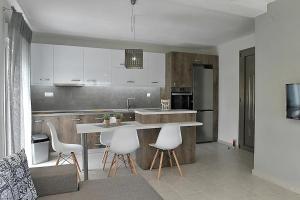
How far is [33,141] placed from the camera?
4.21 m

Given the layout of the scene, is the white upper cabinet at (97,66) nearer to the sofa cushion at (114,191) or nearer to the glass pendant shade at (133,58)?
the glass pendant shade at (133,58)

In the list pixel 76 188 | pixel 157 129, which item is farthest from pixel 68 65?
pixel 76 188

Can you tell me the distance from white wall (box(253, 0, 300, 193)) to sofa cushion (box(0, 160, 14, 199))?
321 cm

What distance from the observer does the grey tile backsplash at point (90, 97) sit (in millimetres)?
5367

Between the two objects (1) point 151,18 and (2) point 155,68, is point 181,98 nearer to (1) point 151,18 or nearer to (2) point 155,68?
(2) point 155,68

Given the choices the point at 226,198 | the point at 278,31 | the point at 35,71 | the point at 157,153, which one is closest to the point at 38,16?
the point at 35,71

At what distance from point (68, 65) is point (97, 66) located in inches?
26.3

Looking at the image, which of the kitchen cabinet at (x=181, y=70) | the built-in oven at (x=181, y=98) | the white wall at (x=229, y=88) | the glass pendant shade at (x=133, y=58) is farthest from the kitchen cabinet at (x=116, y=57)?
the white wall at (x=229, y=88)

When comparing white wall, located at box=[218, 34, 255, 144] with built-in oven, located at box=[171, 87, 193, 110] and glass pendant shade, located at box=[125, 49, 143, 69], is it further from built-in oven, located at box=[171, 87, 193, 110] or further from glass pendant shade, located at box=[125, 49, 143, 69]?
A: glass pendant shade, located at box=[125, 49, 143, 69]

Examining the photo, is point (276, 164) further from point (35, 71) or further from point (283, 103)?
point (35, 71)

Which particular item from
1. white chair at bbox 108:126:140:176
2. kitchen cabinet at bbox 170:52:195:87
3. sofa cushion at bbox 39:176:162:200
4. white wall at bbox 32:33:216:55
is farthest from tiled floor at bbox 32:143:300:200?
white wall at bbox 32:33:216:55

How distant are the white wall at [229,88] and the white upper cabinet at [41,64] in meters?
4.33

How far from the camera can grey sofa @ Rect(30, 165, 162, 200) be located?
1.89 m

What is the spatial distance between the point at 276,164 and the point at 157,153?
5.84 ft
